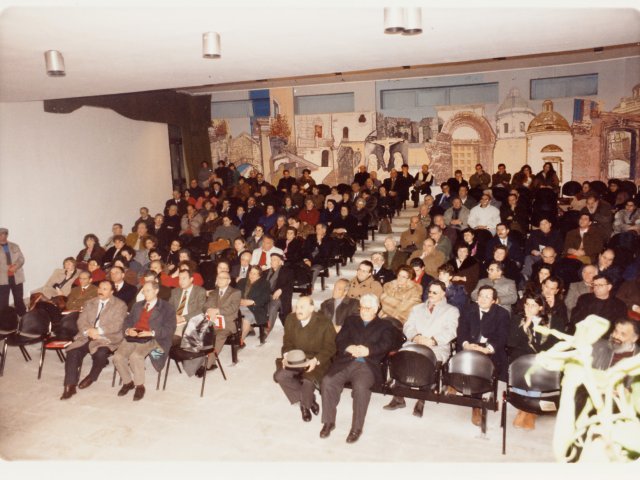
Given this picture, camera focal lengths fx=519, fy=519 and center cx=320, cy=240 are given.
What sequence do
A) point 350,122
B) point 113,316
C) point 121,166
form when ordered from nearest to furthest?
point 113,316 → point 121,166 → point 350,122

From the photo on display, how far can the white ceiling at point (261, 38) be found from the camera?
3822 millimetres

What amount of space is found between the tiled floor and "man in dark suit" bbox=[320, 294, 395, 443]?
0.67 feet

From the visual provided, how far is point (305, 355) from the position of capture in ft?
17.7

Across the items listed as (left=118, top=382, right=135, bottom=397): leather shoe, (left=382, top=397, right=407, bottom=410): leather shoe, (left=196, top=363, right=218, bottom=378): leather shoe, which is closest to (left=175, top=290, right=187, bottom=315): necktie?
(left=196, top=363, right=218, bottom=378): leather shoe

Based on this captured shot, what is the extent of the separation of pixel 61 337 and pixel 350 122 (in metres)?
10.5

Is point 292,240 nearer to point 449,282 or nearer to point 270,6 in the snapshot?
point 449,282

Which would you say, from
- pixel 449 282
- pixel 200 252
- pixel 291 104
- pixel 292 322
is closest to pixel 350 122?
pixel 291 104

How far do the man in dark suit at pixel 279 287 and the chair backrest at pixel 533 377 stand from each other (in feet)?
11.8

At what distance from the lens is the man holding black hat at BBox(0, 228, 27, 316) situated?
8180 millimetres

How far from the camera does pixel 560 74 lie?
42.8 feet

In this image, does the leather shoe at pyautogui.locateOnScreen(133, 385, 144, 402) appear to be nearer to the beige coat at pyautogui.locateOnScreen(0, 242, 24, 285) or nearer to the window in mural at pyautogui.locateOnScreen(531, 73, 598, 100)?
the beige coat at pyautogui.locateOnScreen(0, 242, 24, 285)

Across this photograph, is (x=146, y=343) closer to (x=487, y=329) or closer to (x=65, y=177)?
(x=487, y=329)

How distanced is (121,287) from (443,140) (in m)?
9.81

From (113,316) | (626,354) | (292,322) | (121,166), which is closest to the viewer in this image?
(626,354)
